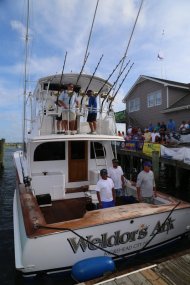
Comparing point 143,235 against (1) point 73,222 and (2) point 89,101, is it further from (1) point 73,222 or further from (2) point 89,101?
(2) point 89,101

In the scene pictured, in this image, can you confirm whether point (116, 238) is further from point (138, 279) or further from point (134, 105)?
point (134, 105)

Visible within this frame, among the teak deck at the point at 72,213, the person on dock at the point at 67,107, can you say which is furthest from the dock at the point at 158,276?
the person on dock at the point at 67,107

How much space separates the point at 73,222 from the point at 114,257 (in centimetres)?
121

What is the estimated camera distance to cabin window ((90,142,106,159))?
31.0 feet

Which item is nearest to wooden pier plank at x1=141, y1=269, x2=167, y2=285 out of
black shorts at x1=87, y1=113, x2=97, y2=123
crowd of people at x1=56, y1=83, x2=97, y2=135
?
crowd of people at x1=56, y1=83, x2=97, y2=135

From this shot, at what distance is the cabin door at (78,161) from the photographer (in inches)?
358

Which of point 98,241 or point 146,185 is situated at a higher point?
point 146,185

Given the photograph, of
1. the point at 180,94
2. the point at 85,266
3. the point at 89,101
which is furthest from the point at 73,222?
the point at 180,94

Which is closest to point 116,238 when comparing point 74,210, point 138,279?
point 138,279

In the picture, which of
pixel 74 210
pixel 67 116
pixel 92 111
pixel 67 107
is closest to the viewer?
pixel 74 210

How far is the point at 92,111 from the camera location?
8562mm

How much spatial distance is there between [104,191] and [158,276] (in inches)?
96.4

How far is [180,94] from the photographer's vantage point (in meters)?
23.3

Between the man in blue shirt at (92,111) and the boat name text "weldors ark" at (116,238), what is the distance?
3.72 metres
